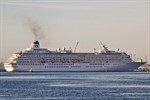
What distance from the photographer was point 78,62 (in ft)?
571

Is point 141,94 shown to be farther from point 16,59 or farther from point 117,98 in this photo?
point 16,59

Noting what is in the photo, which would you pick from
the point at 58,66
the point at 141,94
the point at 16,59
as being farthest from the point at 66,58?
the point at 141,94

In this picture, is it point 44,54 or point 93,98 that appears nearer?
point 93,98

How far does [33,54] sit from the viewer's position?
582 ft

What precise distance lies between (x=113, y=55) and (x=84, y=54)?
8105 mm

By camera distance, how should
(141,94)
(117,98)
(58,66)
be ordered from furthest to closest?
(58,66), (141,94), (117,98)

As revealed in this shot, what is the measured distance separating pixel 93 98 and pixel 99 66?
375ft

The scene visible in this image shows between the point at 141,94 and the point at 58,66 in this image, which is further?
the point at 58,66

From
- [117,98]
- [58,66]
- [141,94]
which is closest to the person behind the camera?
[117,98]

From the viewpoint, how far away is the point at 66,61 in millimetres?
173500

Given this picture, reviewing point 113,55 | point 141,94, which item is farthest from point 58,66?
point 141,94

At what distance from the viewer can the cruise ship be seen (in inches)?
6836

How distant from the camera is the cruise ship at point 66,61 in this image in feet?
570

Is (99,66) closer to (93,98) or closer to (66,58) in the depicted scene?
(66,58)
